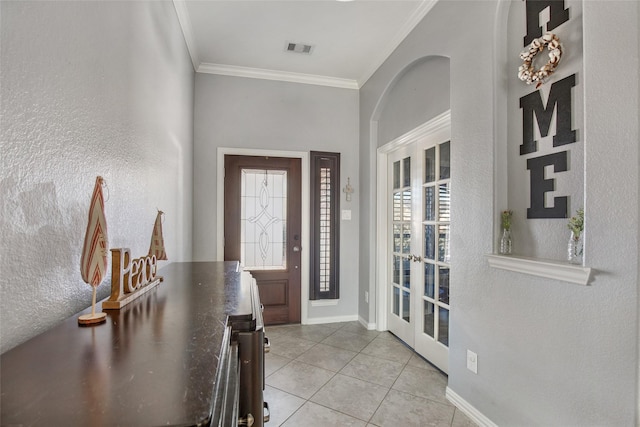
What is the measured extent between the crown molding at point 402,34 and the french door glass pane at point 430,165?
106 centimetres

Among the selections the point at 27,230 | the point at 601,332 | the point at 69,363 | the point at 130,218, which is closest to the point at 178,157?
the point at 130,218

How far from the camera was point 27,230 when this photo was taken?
789mm

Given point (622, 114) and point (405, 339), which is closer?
point (622, 114)

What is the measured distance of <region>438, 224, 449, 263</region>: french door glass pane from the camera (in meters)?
2.43

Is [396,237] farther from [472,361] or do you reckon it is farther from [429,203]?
[472,361]

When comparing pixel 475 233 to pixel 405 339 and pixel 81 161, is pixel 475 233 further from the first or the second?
pixel 81 161

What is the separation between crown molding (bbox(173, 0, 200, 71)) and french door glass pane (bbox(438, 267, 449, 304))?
2.95 m

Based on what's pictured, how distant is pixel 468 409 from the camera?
1.96 m

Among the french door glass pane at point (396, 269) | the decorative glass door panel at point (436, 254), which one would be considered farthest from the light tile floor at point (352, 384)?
the french door glass pane at point (396, 269)

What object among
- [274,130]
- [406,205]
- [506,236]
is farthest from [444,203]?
[274,130]

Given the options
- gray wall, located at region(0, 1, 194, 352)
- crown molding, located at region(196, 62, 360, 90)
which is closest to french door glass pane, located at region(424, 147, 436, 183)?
crown molding, located at region(196, 62, 360, 90)

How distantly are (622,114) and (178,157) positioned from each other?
2.74m

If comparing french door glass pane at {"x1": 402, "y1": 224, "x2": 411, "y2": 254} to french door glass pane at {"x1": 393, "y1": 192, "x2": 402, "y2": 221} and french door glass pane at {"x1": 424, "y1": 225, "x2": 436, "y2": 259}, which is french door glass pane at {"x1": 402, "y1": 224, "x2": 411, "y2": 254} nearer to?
french door glass pane at {"x1": 393, "y1": 192, "x2": 402, "y2": 221}

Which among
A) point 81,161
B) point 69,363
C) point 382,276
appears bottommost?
point 382,276
